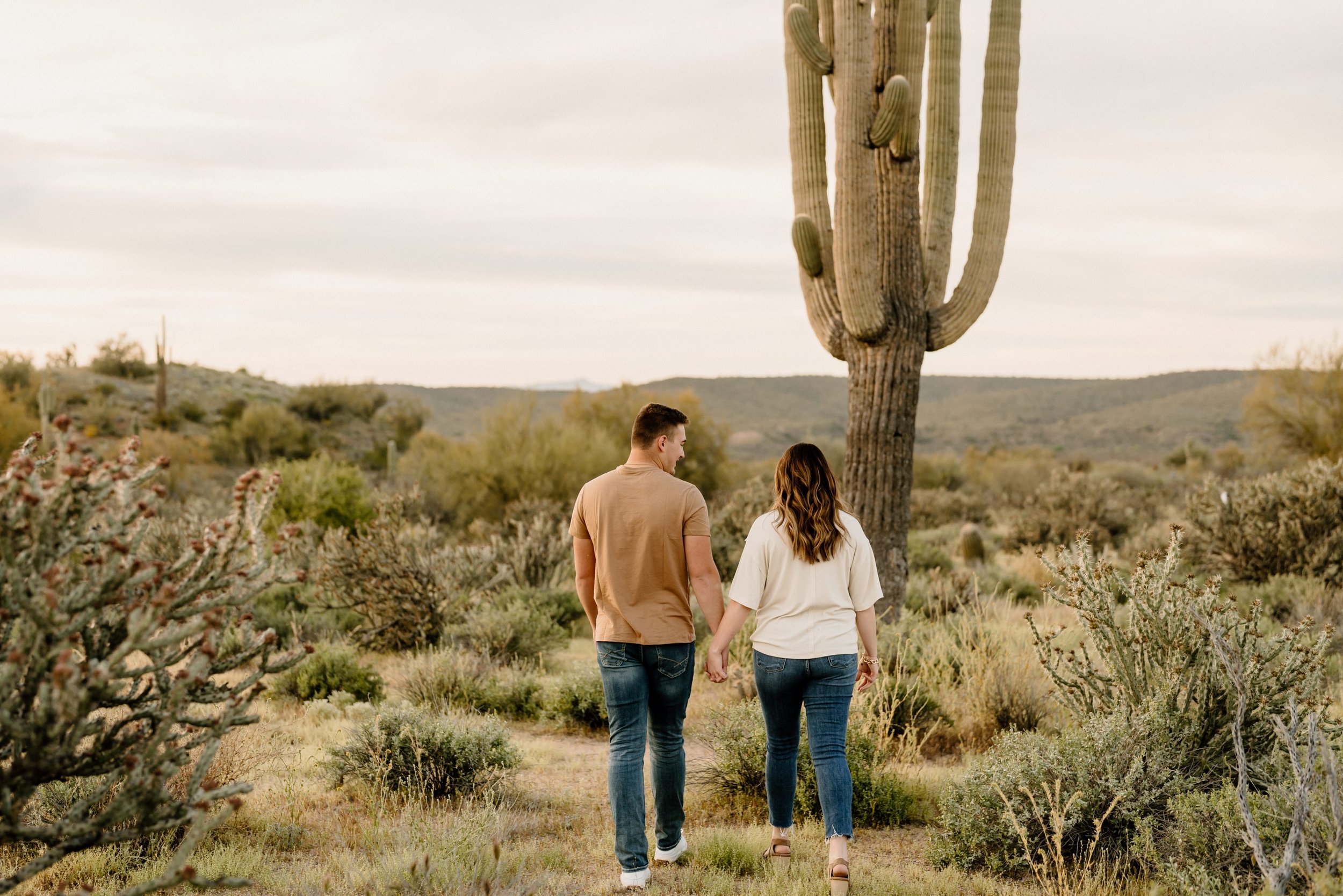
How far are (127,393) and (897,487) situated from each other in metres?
35.5

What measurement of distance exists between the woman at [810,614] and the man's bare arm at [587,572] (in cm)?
60

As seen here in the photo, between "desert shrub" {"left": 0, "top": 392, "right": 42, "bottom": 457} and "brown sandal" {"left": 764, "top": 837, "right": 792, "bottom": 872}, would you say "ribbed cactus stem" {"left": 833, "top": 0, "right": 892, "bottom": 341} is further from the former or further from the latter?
"desert shrub" {"left": 0, "top": 392, "right": 42, "bottom": 457}

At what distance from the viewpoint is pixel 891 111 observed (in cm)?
823

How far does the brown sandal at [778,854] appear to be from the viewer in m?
4.63

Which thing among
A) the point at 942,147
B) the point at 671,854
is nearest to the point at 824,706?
the point at 671,854

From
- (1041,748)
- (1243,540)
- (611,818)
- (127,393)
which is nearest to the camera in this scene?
(1041,748)

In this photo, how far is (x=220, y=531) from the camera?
314 centimetres

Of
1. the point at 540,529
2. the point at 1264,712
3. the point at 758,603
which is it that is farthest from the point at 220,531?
the point at 540,529

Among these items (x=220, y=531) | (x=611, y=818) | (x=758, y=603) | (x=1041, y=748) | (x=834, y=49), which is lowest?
(x=611, y=818)

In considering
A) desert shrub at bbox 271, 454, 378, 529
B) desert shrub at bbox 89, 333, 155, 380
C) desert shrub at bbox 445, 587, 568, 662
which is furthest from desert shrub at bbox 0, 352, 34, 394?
desert shrub at bbox 445, 587, 568, 662

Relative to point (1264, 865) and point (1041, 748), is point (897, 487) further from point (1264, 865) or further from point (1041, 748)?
point (1264, 865)

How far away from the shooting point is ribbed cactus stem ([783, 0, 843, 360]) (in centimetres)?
871

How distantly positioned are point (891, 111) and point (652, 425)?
4.89 metres

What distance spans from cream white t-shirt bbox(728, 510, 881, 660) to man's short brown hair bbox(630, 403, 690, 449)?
58cm
